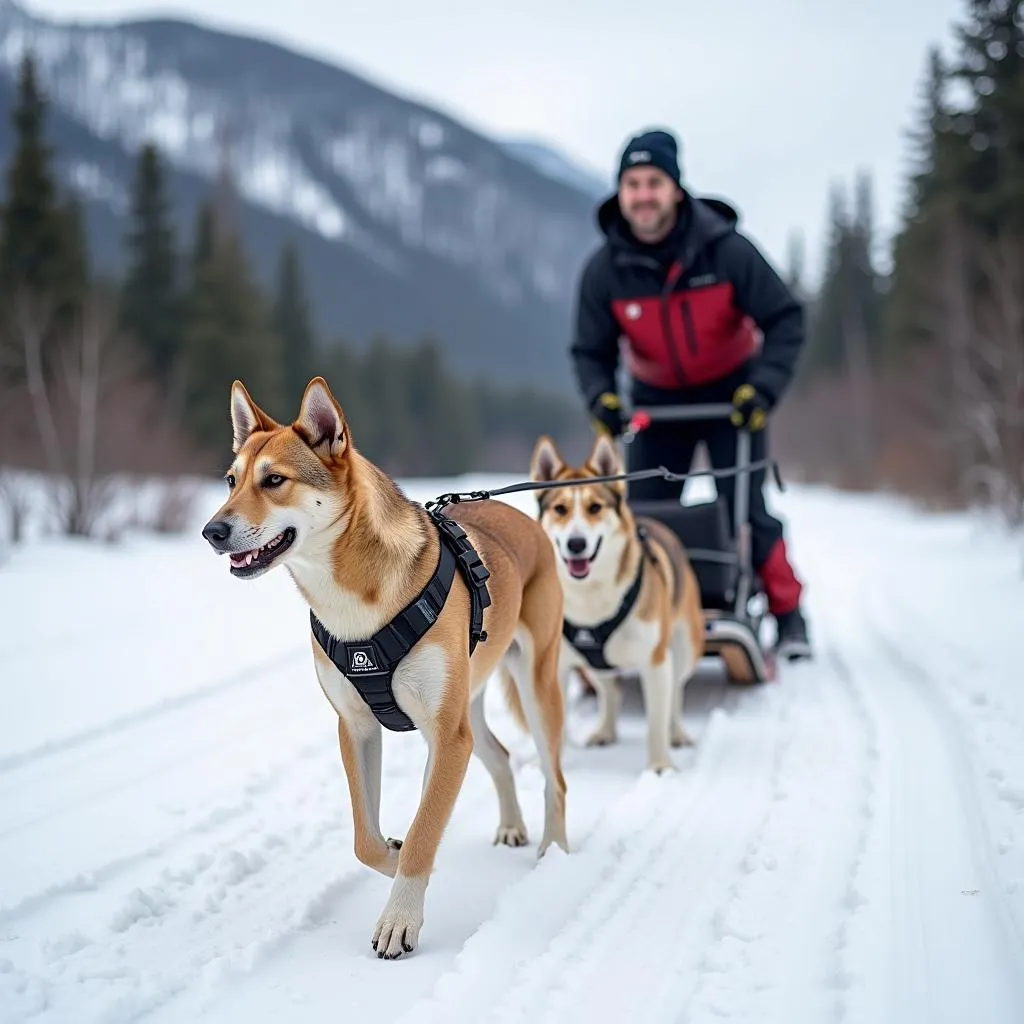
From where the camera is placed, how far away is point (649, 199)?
546 centimetres

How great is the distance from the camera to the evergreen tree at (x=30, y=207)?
2284cm

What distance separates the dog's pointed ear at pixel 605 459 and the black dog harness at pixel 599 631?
0.47 m

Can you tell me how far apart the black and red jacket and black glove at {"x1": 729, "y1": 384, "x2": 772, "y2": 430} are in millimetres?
61

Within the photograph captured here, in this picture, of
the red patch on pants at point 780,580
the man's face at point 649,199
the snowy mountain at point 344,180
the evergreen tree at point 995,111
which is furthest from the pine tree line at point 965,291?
the snowy mountain at point 344,180

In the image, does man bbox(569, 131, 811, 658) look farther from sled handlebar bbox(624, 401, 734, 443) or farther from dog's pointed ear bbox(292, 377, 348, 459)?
dog's pointed ear bbox(292, 377, 348, 459)

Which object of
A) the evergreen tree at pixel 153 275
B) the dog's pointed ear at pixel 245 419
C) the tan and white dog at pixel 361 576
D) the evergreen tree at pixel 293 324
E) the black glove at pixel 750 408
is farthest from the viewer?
the evergreen tree at pixel 293 324

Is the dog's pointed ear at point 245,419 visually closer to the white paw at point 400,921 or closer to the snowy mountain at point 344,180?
the white paw at point 400,921

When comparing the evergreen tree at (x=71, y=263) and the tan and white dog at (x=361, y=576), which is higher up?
the evergreen tree at (x=71, y=263)

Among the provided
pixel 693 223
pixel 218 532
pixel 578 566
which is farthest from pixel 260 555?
pixel 693 223

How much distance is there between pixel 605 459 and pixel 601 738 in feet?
4.92

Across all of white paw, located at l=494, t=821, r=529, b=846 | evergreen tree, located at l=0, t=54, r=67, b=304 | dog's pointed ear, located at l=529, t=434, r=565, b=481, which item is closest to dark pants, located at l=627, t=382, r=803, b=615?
dog's pointed ear, located at l=529, t=434, r=565, b=481

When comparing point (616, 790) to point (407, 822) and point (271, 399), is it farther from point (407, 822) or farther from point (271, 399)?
point (271, 399)

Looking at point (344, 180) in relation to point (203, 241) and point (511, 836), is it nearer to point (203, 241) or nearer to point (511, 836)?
point (203, 241)

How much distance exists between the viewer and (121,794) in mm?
4172
